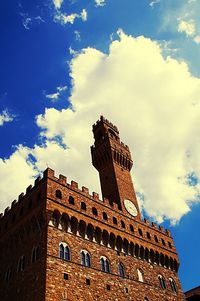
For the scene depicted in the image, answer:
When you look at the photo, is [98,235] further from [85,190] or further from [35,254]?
[35,254]

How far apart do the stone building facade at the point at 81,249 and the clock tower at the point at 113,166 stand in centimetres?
16

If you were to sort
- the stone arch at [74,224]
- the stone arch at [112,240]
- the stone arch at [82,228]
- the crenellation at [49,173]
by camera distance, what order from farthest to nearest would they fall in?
the stone arch at [112,240], the crenellation at [49,173], the stone arch at [82,228], the stone arch at [74,224]

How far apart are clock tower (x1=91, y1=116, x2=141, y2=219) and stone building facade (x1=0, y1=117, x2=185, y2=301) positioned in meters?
0.16

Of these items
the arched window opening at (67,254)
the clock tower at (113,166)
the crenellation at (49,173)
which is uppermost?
the clock tower at (113,166)

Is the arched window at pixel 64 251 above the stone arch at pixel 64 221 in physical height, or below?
below

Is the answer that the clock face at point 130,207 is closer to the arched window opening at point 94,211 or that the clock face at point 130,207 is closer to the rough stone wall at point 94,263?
the rough stone wall at point 94,263

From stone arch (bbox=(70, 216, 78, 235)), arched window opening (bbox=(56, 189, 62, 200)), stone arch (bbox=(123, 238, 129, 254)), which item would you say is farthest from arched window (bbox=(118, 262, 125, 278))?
arched window opening (bbox=(56, 189, 62, 200))

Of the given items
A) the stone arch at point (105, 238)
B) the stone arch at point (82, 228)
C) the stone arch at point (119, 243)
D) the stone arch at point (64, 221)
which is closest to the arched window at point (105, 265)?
the stone arch at point (105, 238)

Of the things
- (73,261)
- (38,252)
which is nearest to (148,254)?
(73,261)

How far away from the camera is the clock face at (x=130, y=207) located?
34.7 m

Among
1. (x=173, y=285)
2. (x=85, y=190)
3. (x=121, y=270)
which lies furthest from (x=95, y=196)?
(x=173, y=285)

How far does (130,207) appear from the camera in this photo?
35.2 m

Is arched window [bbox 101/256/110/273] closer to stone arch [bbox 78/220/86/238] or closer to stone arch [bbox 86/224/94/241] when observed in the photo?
Answer: stone arch [bbox 86/224/94/241]

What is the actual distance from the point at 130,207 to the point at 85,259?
420 inches
